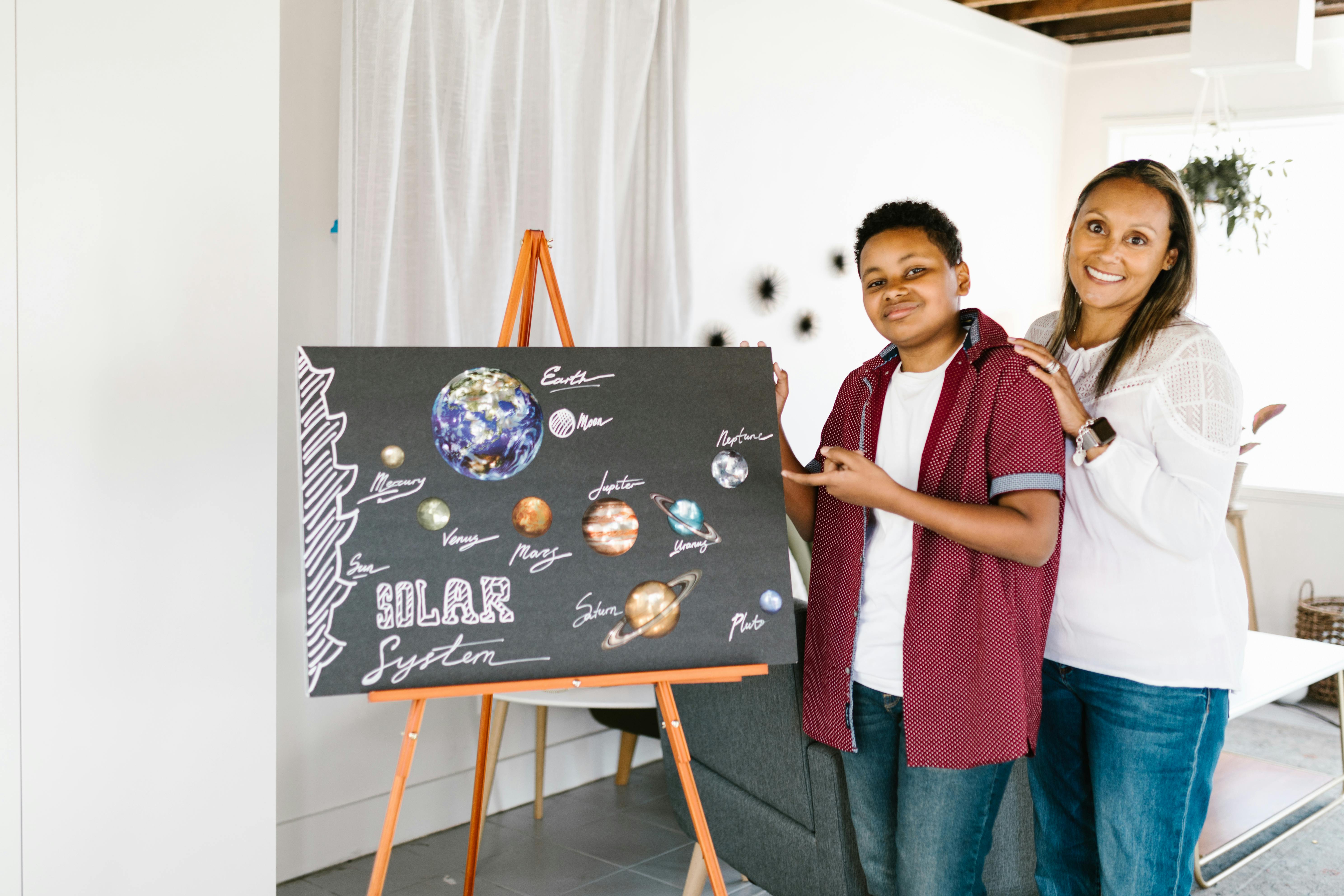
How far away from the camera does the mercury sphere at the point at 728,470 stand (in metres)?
1.74

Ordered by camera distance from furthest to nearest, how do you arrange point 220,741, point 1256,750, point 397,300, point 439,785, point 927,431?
point 1256,750 → point 439,785 → point 397,300 → point 220,741 → point 927,431

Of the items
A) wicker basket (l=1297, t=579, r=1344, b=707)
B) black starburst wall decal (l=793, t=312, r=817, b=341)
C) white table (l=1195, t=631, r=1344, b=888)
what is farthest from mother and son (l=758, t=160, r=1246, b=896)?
wicker basket (l=1297, t=579, r=1344, b=707)

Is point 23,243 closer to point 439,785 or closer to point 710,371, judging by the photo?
point 710,371

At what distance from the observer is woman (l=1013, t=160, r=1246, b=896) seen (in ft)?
5.03

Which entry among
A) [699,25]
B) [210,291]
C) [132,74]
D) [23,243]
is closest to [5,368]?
[23,243]

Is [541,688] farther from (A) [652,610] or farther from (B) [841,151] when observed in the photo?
(B) [841,151]

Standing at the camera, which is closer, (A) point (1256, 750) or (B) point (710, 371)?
(B) point (710, 371)

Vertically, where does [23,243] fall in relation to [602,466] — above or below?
above

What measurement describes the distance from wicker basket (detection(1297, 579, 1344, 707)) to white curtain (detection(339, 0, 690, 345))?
304 centimetres

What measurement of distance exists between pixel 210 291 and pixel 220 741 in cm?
79

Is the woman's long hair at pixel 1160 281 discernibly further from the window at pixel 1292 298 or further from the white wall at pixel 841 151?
the window at pixel 1292 298

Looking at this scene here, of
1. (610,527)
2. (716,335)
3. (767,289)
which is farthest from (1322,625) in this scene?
(610,527)

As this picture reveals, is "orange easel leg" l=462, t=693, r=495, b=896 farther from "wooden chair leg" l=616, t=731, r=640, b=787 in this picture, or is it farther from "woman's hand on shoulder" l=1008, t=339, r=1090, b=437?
"woman's hand on shoulder" l=1008, t=339, r=1090, b=437

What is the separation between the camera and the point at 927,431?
161 centimetres
